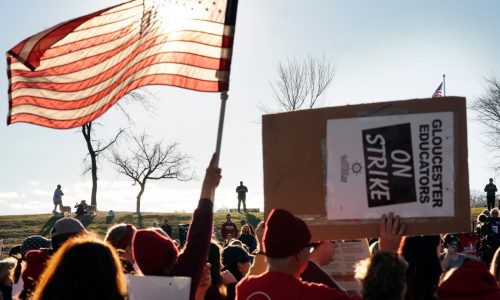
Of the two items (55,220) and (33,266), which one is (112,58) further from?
(55,220)

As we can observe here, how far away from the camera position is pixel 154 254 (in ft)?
13.7

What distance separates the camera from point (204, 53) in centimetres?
573

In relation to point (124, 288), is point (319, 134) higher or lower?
higher

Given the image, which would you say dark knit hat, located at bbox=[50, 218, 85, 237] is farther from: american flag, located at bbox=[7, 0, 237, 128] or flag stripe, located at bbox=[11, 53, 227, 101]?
flag stripe, located at bbox=[11, 53, 227, 101]

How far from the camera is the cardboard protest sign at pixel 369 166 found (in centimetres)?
394

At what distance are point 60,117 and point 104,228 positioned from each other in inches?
1126

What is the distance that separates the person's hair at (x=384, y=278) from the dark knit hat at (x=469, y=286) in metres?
0.55

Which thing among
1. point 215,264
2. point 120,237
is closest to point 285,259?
point 215,264

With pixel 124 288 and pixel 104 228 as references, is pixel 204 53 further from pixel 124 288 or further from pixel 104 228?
pixel 104 228

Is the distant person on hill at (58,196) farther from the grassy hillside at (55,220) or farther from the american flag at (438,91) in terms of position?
the american flag at (438,91)

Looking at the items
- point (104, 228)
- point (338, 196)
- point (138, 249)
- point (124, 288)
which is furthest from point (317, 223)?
point (104, 228)

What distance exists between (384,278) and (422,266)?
3.06 ft

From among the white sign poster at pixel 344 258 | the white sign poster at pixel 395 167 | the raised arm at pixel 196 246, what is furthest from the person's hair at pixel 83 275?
the white sign poster at pixel 344 258

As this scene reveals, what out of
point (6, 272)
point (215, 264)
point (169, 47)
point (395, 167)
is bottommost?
point (6, 272)
